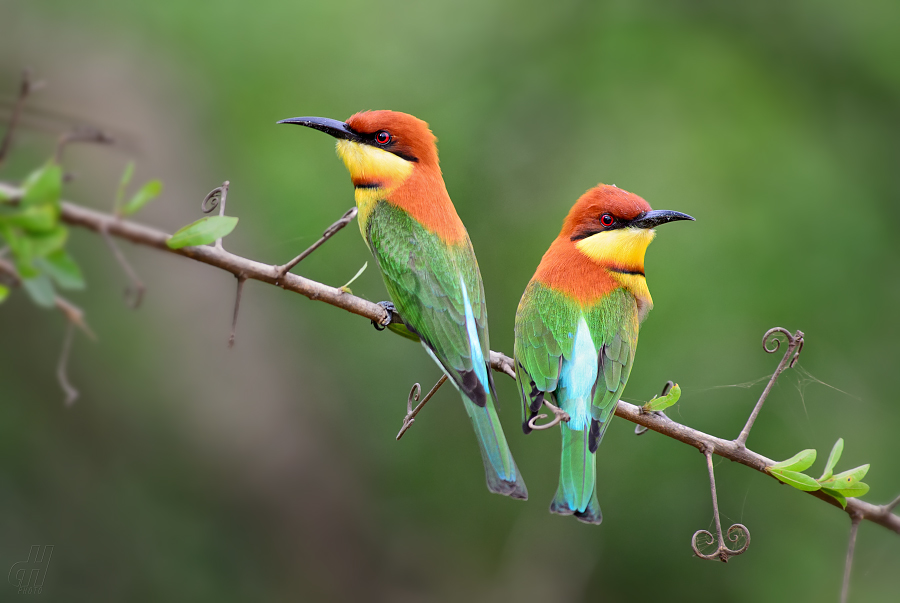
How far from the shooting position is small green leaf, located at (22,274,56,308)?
0.75m

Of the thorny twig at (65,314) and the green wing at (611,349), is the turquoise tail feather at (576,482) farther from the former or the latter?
the thorny twig at (65,314)

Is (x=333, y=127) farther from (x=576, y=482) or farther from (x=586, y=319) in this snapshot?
(x=576, y=482)

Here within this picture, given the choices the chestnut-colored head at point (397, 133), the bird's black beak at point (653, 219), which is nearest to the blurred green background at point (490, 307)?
the chestnut-colored head at point (397, 133)

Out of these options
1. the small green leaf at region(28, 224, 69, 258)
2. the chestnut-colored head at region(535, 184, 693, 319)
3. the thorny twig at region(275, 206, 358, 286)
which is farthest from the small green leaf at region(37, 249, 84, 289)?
the chestnut-colored head at region(535, 184, 693, 319)

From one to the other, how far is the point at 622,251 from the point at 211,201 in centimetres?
75

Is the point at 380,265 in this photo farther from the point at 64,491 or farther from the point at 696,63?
the point at 696,63

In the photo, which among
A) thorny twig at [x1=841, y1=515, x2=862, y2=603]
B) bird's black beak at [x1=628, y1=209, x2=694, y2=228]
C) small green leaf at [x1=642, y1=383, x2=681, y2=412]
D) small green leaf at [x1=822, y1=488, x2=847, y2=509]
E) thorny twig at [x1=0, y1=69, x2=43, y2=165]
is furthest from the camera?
bird's black beak at [x1=628, y1=209, x2=694, y2=228]

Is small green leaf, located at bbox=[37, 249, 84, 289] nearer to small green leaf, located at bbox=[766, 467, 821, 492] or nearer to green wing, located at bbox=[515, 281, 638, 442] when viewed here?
green wing, located at bbox=[515, 281, 638, 442]

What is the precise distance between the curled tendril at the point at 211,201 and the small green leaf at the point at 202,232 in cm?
16

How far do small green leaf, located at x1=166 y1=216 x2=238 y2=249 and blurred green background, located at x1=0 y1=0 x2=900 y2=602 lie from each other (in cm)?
161

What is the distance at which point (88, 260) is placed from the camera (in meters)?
1.79

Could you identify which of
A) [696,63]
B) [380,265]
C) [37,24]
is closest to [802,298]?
[696,63]

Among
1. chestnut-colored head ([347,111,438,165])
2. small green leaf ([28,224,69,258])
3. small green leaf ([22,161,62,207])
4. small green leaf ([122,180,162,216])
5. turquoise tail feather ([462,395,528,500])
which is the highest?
chestnut-colored head ([347,111,438,165])

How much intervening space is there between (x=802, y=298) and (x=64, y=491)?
308cm
